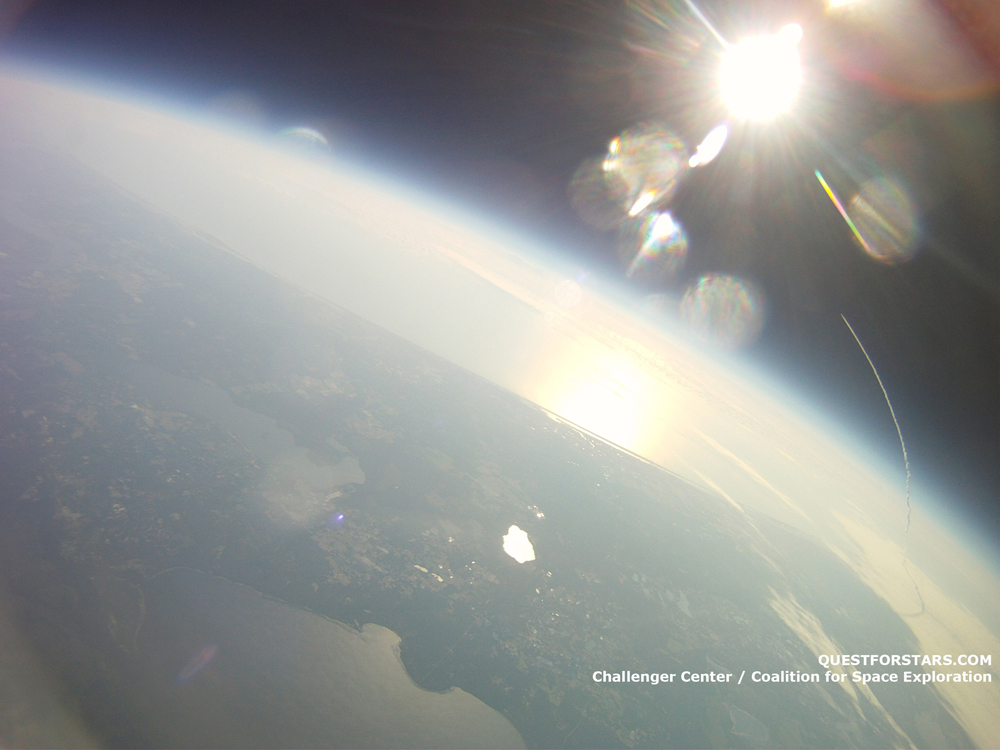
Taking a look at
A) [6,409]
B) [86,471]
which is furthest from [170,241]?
[86,471]

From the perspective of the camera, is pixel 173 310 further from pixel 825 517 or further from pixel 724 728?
pixel 825 517

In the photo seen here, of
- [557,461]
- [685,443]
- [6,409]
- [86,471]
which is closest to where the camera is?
[86,471]

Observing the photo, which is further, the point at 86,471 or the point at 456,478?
the point at 456,478

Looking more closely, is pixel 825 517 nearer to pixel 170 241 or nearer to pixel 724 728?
pixel 724 728

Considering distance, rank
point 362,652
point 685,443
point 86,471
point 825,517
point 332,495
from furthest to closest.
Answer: point 685,443 < point 825,517 < point 332,495 < point 86,471 < point 362,652

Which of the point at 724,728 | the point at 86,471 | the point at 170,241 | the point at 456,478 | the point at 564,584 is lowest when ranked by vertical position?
the point at 86,471

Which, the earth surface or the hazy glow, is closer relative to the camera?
the earth surface

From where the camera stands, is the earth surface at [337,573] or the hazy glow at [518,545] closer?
the earth surface at [337,573]

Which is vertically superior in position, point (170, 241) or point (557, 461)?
point (170, 241)
